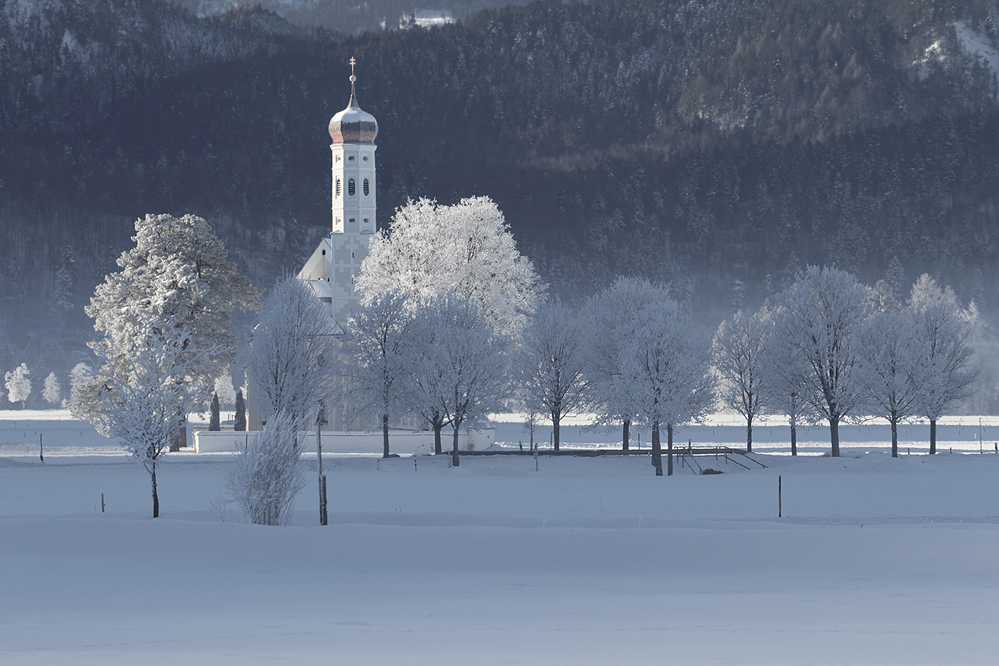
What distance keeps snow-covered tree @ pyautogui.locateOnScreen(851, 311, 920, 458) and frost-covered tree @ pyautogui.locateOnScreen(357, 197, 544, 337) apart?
17.4 m

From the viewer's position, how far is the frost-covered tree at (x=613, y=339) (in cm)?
6259

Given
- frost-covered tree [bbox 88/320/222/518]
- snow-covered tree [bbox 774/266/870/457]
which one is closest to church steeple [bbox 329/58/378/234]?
snow-covered tree [bbox 774/266/870/457]

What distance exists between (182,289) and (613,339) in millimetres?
22315

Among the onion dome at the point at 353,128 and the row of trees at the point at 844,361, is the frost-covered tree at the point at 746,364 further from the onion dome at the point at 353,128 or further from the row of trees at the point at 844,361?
the onion dome at the point at 353,128

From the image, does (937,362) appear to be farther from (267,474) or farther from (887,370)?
(267,474)

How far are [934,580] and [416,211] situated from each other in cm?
4919

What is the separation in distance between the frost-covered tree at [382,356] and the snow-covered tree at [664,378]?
10951mm

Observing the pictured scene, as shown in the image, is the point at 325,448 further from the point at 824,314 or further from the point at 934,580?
the point at 934,580

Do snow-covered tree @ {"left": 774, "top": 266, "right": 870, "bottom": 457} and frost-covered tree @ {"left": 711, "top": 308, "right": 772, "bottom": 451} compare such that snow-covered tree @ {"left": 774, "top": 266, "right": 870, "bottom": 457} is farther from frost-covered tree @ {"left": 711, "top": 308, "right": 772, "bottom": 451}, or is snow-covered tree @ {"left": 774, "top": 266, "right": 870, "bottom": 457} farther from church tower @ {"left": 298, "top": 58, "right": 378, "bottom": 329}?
church tower @ {"left": 298, "top": 58, "right": 378, "bottom": 329}

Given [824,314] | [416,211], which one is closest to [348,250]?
[416,211]

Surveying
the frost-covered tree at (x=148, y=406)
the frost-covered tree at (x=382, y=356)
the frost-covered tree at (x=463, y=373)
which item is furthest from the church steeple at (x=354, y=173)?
the frost-covered tree at (x=148, y=406)

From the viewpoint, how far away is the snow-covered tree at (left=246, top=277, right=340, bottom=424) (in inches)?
2520

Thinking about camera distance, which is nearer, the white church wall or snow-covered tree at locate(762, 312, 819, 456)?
snow-covered tree at locate(762, 312, 819, 456)

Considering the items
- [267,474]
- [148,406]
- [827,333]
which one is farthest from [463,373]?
[267,474]
